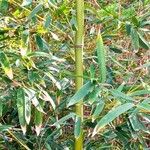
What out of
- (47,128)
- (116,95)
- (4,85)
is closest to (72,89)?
(47,128)

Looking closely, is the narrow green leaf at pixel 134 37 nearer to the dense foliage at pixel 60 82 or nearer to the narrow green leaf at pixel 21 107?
the dense foliage at pixel 60 82

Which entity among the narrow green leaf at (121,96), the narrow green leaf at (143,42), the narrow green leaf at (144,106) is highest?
the narrow green leaf at (143,42)

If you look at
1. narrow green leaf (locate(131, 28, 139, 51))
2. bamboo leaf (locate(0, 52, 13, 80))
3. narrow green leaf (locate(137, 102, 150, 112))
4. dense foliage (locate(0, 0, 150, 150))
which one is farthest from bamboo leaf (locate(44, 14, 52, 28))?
narrow green leaf (locate(137, 102, 150, 112))

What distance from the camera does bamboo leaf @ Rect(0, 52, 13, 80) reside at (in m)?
1.16

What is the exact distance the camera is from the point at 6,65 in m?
1.17

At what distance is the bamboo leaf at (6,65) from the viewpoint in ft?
3.82

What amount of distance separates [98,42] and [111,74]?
46 cm

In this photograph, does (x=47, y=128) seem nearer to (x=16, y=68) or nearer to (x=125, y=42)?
(x=16, y=68)

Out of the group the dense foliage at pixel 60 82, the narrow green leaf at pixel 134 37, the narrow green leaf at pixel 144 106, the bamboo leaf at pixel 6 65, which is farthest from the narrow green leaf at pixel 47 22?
the narrow green leaf at pixel 144 106

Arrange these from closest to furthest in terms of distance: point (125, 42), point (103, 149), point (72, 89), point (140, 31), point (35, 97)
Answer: point (35, 97) < point (140, 31) < point (103, 149) < point (72, 89) < point (125, 42)

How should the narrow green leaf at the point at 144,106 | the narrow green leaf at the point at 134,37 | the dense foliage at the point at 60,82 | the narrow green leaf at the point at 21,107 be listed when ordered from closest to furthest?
1. the narrow green leaf at the point at 144,106
2. the dense foliage at the point at 60,82
3. the narrow green leaf at the point at 21,107
4. the narrow green leaf at the point at 134,37

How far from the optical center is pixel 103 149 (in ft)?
4.94

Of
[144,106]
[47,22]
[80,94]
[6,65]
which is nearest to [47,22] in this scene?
[47,22]

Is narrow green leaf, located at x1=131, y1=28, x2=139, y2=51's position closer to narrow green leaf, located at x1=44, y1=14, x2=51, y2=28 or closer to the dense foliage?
the dense foliage
